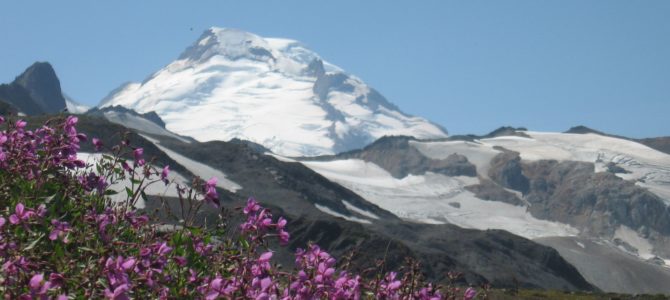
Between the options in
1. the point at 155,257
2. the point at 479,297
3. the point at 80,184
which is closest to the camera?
the point at 155,257

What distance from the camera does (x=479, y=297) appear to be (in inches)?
380

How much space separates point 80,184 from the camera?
34.2 ft

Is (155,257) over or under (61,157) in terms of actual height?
under

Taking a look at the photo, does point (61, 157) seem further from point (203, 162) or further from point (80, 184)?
point (203, 162)

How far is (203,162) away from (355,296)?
Result: 6749 inches

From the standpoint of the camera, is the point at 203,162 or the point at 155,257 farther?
the point at 203,162

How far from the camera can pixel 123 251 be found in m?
7.38

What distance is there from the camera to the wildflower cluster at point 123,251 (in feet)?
22.4

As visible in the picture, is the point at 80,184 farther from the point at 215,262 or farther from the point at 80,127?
the point at 80,127

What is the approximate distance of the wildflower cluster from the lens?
6.82 meters

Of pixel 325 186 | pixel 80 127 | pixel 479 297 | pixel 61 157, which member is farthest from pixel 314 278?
pixel 325 186

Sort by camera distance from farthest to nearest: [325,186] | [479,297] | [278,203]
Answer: [325,186] → [278,203] → [479,297]

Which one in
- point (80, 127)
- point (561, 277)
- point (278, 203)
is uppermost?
point (80, 127)

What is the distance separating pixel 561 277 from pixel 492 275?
29.5 m
